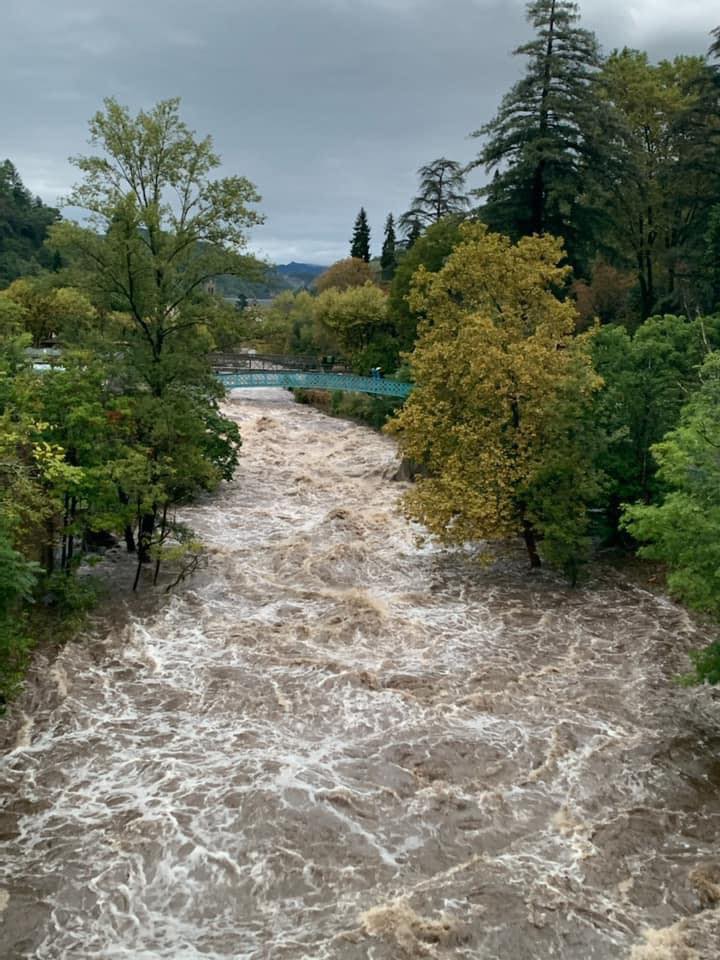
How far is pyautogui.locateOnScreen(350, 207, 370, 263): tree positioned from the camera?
86562mm

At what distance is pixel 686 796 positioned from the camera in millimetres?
11469

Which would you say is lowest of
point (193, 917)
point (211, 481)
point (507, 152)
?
point (193, 917)

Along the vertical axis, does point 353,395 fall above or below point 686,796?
above

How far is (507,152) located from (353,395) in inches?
757

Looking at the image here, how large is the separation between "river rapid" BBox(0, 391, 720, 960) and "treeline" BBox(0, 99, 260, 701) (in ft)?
8.61

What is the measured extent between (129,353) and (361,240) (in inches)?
2793

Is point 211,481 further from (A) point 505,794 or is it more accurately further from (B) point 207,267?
(A) point 505,794

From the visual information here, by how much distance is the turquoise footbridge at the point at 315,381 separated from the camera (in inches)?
1679

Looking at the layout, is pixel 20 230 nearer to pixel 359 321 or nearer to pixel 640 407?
pixel 359 321

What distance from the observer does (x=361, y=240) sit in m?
86.8

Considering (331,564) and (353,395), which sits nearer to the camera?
(331,564)

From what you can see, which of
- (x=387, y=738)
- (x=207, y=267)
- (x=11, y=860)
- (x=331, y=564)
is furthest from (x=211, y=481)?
(x=11, y=860)

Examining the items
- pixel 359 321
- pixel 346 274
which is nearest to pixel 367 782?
pixel 359 321

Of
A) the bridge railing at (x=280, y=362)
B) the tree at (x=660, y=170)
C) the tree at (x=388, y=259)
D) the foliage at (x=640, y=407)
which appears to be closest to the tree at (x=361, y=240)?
the tree at (x=388, y=259)
